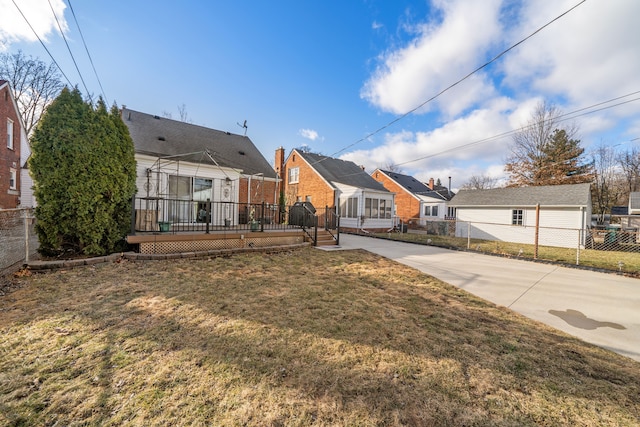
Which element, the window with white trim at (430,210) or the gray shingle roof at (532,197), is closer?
the gray shingle roof at (532,197)

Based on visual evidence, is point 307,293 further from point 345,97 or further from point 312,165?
point 312,165

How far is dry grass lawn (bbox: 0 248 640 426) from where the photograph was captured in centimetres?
194

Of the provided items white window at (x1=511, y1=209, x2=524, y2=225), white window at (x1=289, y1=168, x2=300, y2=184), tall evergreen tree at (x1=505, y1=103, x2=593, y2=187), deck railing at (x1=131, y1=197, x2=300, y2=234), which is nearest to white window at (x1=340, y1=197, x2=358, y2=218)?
white window at (x1=289, y1=168, x2=300, y2=184)

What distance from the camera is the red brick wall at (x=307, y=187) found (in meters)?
19.2

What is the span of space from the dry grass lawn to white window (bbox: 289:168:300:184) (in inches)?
708

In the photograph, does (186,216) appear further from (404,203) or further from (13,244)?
(404,203)

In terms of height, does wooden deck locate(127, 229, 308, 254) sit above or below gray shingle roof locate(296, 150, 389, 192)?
below

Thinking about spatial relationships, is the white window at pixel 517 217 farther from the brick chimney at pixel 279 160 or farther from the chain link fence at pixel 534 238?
the brick chimney at pixel 279 160

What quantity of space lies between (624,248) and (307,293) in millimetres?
19469

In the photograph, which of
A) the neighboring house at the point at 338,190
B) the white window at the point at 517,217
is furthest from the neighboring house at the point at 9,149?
the white window at the point at 517,217

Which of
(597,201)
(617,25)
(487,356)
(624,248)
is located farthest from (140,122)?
(597,201)

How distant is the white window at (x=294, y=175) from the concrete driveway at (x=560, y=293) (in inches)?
574

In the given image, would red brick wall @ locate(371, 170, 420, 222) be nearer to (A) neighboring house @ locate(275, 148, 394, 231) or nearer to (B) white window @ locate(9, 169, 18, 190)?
(A) neighboring house @ locate(275, 148, 394, 231)

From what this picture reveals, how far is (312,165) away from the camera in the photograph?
20531mm
